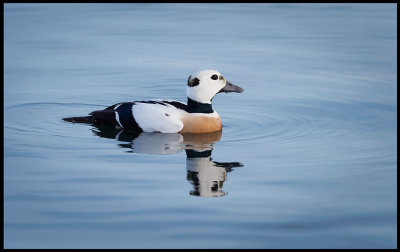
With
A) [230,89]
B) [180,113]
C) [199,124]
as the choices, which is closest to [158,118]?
[180,113]

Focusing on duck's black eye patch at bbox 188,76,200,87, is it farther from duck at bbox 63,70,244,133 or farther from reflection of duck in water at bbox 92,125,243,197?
reflection of duck in water at bbox 92,125,243,197

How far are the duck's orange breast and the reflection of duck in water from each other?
8cm

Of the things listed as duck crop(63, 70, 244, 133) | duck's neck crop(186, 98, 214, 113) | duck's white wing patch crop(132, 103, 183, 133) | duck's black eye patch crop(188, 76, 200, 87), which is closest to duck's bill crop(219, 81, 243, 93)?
duck crop(63, 70, 244, 133)

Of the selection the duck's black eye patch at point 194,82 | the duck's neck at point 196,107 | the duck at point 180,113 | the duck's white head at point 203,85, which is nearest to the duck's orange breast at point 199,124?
the duck at point 180,113

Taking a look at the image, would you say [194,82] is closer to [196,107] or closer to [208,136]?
[196,107]

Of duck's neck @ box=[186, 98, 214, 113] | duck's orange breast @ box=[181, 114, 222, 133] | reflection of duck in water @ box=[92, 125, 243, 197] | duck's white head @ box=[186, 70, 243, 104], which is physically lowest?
reflection of duck in water @ box=[92, 125, 243, 197]

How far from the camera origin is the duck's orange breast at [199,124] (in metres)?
12.8

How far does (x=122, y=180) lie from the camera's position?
33.1 feet

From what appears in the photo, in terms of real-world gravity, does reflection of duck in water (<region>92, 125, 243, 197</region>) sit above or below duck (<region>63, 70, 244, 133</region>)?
below

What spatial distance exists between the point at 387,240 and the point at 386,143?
4.13m

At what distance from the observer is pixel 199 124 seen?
506 inches

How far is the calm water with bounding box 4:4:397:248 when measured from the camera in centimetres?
853

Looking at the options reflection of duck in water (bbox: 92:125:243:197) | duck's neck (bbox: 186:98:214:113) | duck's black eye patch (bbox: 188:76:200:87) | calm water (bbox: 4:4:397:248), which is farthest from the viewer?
duck's neck (bbox: 186:98:214:113)

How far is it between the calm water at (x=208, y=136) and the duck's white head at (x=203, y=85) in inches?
25.9
